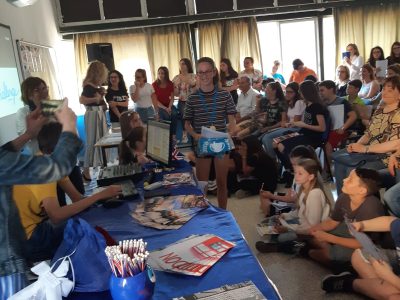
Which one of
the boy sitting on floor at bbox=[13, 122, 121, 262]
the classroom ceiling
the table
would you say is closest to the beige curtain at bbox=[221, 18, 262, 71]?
→ the classroom ceiling

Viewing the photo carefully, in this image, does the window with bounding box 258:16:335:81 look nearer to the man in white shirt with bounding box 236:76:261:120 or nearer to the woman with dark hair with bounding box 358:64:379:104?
the woman with dark hair with bounding box 358:64:379:104

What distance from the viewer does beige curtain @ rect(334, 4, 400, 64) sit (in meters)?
7.91

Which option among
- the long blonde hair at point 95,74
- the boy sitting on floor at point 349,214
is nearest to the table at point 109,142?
the long blonde hair at point 95,74

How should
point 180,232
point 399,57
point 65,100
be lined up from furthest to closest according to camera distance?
point 399,57 < point 180,232 < point 65,100

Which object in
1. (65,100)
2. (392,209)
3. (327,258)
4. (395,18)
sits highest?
(395,18)

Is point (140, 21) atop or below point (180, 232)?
atop

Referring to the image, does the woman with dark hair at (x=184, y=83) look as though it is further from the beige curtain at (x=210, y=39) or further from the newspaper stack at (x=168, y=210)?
the newspaper stack at (x=168, y=210)

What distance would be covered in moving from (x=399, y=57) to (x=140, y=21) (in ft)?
15.2

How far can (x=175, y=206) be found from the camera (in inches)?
82.4

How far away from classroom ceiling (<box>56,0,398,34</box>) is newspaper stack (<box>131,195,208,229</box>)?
5.98m

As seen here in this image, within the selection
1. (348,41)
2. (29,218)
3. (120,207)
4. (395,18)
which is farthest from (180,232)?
(395,18)

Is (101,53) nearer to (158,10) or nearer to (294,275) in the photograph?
(158,10)

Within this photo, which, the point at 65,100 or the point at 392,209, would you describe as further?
the point at 392,209

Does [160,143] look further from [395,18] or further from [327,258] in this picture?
[395,18]
